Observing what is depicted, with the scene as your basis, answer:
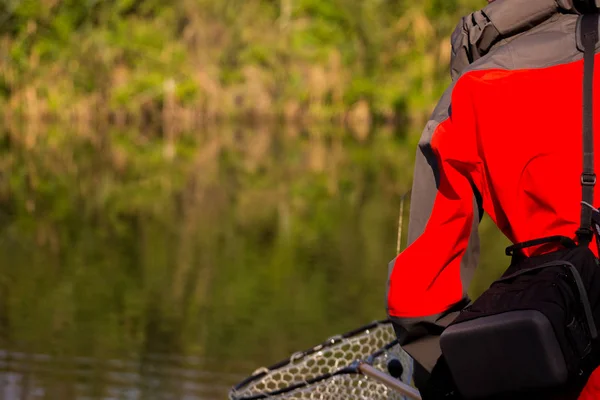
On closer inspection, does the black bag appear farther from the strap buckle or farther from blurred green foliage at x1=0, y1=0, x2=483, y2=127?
blurred green foliage at x1=0, y1=0, x2=483, y2=127

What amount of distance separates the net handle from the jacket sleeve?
3.17ft

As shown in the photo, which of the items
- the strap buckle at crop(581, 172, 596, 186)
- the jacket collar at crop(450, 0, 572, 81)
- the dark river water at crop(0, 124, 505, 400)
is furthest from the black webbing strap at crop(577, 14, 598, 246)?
the dark river water at crop(0, 124, 505, 400)

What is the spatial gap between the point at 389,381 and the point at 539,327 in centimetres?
148

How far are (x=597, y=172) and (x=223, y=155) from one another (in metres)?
22.8

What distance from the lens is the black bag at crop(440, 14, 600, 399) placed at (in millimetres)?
1835

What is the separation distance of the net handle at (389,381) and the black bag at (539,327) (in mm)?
1157

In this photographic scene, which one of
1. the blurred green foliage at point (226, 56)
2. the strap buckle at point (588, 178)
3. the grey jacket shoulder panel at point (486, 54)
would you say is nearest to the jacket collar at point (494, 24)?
the grey jacket shoulder panel at point (486, 54)

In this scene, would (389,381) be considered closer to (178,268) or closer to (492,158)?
(492,158)

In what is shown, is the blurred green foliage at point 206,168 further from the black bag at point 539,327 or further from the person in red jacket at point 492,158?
the black bag at point 539,327

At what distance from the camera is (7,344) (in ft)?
23.3

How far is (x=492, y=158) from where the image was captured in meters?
2.02

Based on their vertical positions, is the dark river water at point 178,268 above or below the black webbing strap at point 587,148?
below

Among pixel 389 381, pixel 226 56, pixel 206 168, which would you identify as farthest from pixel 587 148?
pixel 226 56

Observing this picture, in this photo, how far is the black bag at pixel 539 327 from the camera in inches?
72.2
